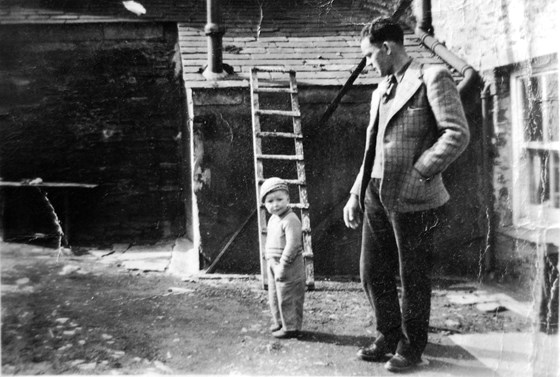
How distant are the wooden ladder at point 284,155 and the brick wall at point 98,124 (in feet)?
6.96

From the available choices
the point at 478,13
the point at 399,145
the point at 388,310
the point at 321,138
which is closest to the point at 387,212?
the point at 399,145

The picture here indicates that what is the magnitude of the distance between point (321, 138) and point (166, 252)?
2.45 meters

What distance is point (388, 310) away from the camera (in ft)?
11.3

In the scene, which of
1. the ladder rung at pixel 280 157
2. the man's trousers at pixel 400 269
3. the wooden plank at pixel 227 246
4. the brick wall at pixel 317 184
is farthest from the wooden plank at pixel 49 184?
the man's trousers at pixel 400 269

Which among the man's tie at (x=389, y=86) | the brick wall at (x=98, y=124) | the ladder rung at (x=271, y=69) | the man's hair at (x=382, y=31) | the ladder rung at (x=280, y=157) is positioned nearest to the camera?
the man's hair at (x=382, y=31)

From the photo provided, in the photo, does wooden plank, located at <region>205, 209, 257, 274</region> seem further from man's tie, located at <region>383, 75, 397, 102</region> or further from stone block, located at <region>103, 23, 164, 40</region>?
stone block, located at <region>103, 23, 164, 40</region>

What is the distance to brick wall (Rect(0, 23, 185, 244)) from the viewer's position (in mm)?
7062

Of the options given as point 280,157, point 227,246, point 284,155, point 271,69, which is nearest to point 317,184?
point 284,155

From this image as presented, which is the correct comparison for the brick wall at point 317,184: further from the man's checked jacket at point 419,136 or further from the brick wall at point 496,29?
the man's checked jacket at point 419,136

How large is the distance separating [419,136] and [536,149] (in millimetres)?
2141

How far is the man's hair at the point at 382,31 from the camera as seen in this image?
3246mm

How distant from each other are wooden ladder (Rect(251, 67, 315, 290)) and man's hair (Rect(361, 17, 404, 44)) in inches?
79.6

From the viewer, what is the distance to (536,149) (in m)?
4.81

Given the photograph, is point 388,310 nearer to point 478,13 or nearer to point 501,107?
point 501,107
